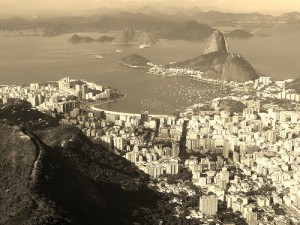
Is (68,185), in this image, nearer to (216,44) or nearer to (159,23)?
(216,44)

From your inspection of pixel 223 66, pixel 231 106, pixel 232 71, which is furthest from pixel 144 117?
pixel 223 66

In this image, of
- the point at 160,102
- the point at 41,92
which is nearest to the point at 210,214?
the point at 160,102

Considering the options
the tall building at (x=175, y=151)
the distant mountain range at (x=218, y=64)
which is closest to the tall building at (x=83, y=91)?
the distant mountain range at (x=218, y=64)

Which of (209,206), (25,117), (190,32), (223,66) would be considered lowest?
(209,206)

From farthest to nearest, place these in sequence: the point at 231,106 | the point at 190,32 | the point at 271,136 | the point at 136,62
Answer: the point at 190,32 → the point at 136,62 → the point at 231,106 → the point at 271,136

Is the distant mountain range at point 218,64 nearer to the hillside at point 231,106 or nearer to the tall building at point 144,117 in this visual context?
the hillside at point 231,106

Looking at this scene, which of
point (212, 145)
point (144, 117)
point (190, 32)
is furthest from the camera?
point (190, 32)
